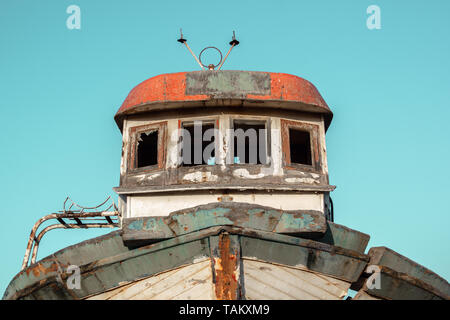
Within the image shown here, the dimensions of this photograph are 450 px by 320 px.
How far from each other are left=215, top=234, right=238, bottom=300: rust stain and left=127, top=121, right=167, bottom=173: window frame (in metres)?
2.44

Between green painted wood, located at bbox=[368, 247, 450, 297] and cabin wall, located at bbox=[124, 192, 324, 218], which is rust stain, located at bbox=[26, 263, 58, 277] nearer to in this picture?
cabin wall, located at bbox=[124, 192, 324, 218]

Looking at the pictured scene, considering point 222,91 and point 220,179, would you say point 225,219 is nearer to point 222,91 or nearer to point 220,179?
point 220,179

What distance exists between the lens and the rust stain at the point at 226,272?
718 cm

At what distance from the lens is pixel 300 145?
11.6 m

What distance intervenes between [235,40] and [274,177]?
322 centimetres

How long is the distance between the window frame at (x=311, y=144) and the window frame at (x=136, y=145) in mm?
1987

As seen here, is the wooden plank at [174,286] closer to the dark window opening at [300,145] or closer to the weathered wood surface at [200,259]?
the weathered wood surface at [200,259]

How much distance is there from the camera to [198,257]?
7.55 meters

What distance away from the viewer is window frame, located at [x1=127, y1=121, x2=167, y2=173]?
934cm

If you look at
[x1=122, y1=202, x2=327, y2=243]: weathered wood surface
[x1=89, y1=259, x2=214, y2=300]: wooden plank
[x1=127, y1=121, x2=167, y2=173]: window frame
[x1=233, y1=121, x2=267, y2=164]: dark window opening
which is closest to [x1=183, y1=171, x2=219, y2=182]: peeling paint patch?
[x1=127, y1=121, x2=167, y2=173]: window frame

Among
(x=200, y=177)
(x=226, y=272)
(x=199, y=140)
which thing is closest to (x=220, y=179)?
(x=200, y=177)

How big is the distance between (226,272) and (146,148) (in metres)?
4.43

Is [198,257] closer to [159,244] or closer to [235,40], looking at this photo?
[159,244]

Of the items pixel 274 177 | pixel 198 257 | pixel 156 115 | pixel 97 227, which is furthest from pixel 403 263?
pixel 97 227
